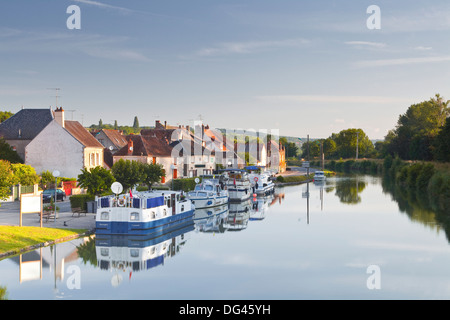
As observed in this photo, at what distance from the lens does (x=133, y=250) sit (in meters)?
34.6

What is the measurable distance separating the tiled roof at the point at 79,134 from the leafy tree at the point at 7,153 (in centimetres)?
747

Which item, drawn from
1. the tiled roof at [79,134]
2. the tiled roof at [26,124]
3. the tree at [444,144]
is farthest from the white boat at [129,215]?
the tree at [444,144]

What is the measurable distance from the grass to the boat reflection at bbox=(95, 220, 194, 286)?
8.42ft

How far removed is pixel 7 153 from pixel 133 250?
3943cm

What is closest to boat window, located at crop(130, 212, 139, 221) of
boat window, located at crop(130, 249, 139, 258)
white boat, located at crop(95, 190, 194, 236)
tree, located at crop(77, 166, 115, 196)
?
white boat, located at crop(95, 190, 194, 236)

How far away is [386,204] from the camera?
67062 millimetres

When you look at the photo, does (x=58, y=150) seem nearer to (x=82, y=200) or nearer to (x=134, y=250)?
(x=82, y=200)

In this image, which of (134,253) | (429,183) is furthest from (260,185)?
(134,253)

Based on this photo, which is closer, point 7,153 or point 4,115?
A: point 7,153

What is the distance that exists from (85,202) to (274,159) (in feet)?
347

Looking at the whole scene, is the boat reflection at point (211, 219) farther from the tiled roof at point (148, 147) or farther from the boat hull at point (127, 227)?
the tiled roof at point (148, 147)

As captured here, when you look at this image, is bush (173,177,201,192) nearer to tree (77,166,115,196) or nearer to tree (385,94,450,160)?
tree (77,166,115,196)

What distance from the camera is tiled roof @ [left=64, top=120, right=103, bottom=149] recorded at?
2687 inches
